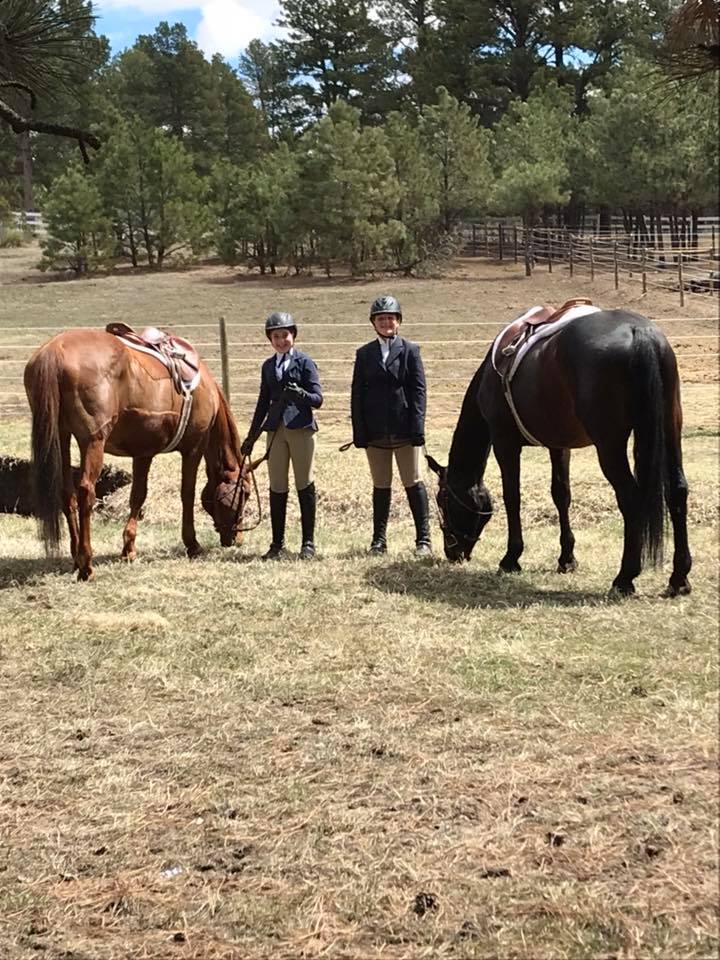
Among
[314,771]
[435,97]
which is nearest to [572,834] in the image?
[314,771]

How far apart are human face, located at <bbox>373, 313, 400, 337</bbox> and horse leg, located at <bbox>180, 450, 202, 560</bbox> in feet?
4.97

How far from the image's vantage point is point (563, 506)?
5.73 m

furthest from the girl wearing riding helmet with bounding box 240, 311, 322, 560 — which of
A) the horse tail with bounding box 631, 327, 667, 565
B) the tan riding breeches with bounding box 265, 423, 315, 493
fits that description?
the horse tail with bounding box 631, 327, 667, 565

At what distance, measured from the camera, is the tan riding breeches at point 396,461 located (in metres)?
6.05

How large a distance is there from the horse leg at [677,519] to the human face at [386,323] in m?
1.88

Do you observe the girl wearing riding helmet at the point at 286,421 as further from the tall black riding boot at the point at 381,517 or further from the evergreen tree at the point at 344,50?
the evergreen tree at the point at 344,50

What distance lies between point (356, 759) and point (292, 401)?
3.22 meters

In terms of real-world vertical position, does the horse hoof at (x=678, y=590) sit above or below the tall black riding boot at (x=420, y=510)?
below

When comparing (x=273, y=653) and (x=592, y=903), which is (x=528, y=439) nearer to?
(x=273, y=653)

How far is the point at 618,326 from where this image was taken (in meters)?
4.67

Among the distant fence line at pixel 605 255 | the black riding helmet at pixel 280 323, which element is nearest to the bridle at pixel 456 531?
the black riding helmet at pixel 280 323

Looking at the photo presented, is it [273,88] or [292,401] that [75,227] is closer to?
[273,88]

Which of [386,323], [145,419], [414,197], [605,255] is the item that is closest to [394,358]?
[386,323]

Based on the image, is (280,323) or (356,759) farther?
(280,323)
